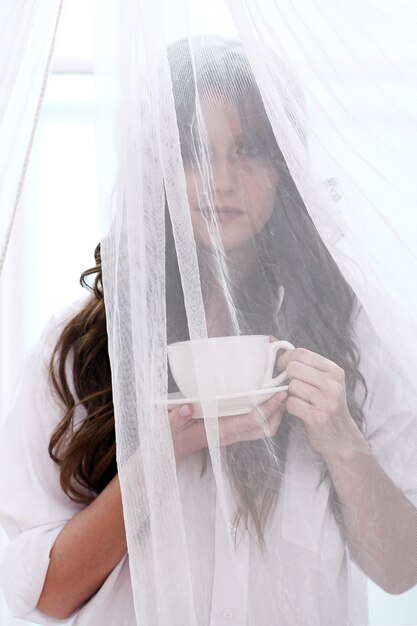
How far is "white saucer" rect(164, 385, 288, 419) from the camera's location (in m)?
0.54

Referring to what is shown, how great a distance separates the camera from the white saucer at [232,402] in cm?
54

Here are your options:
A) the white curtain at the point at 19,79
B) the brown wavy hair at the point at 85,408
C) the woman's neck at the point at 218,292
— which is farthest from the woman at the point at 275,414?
the brown wavy hair at the point at 85,408

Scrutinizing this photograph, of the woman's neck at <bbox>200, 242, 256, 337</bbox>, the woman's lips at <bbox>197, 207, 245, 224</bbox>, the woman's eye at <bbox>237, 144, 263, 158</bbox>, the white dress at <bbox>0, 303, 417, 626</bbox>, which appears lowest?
the white dress at <bbox>0, 303, 417, 626</bbox>

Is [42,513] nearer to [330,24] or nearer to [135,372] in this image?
[135,372]

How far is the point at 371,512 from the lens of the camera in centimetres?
55

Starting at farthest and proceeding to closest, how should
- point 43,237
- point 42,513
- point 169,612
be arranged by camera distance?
1. point 43,237
2. point 42,513
3. point 169,612

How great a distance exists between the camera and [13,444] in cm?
81

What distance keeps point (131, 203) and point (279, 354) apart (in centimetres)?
16

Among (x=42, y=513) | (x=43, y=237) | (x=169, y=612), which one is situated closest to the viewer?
(x=169, y=612)

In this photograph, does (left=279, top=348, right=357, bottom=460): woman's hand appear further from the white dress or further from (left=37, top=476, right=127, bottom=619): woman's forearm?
(left=37, top=476, right=127, bottom=619): woman's forearm

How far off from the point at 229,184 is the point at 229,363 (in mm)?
139

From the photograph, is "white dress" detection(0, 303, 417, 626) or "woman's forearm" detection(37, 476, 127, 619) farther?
"woman's forearm" detection(37, 476, 127, 619)

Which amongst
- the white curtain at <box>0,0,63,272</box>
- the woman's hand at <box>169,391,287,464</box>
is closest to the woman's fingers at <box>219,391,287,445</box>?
the woman's hand at <box>169,391,287,464</box>

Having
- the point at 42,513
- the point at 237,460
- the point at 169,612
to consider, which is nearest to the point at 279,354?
the point at 237,460
